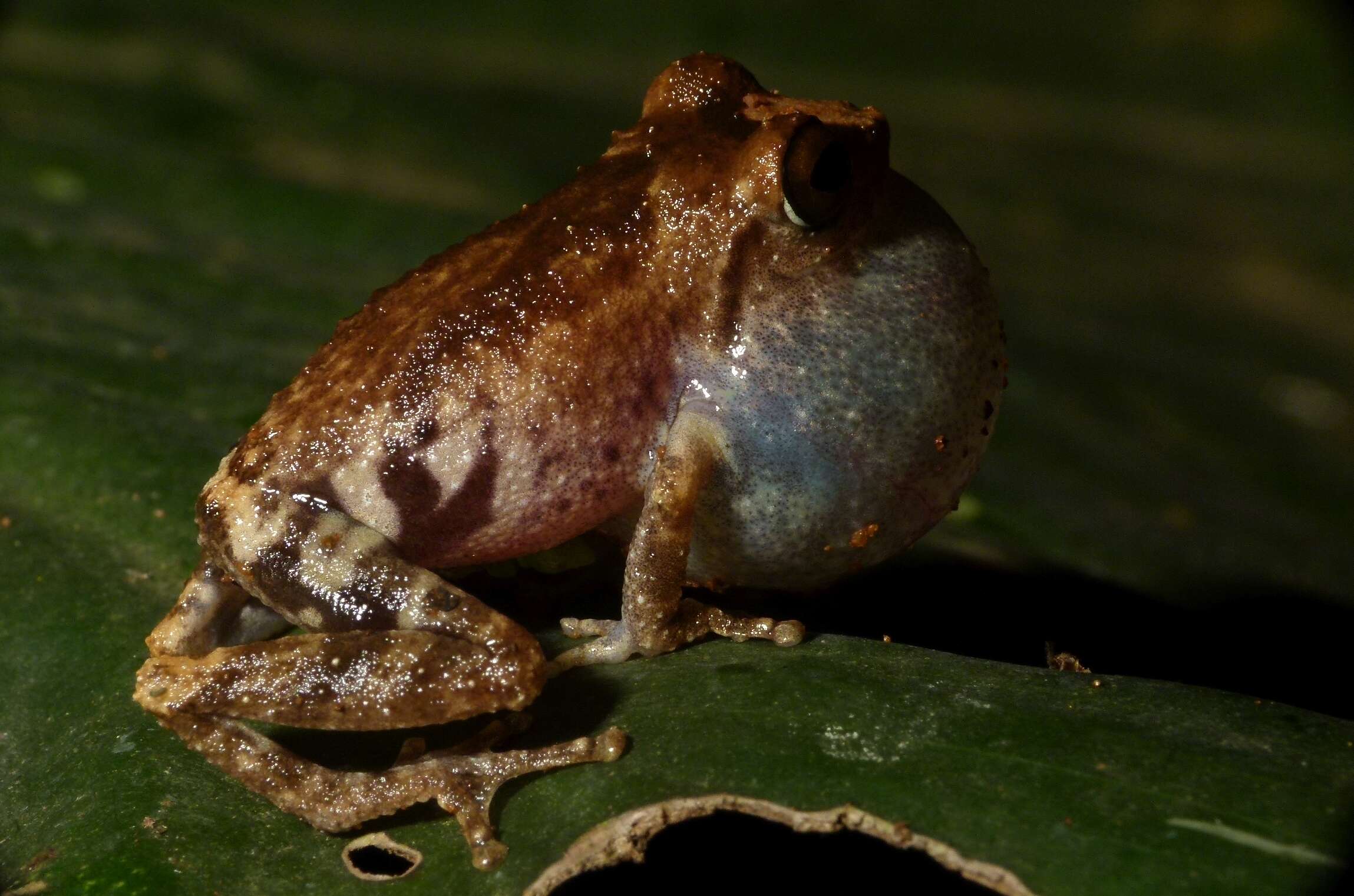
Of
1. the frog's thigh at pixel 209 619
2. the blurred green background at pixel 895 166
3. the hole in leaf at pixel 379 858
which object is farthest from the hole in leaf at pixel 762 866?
the frog's thigh at pixel 209 619

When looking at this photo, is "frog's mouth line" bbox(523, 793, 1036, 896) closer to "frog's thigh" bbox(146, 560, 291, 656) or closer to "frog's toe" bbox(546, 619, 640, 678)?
"frog's toe" bbox(546, 619, 640, 678)

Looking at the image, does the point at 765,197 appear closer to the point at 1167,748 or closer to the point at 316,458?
the point at 316,458

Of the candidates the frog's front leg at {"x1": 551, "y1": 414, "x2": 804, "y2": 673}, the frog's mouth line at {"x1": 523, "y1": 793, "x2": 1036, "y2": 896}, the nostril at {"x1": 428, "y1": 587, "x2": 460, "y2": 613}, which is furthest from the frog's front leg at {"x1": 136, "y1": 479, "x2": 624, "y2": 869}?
the frog's front leg at {"x1": 551, "y1": 414, "x2": 804, "y2": 673}

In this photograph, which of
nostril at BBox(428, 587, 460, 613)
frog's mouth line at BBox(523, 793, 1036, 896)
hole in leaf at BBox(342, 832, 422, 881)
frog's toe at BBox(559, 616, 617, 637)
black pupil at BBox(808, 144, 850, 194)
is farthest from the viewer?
frog's toe at BBox(559, 616, 617, 637)

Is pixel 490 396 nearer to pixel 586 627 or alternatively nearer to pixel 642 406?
pixel 642 406

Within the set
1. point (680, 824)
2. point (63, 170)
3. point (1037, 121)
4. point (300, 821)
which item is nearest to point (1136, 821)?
point (680, 824)

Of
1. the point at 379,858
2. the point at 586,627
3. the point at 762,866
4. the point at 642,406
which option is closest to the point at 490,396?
the point at 642,406

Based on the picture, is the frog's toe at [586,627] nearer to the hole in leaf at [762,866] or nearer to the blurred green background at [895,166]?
the blurred green background at [895,166]
